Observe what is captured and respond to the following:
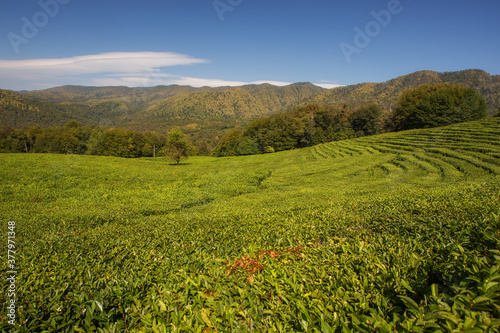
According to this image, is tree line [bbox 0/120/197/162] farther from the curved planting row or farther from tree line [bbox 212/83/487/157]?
the curved planting row

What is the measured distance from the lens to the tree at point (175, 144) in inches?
2061

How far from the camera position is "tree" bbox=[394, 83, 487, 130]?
54188 mm

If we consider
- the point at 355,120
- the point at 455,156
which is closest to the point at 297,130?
the point at 355,120

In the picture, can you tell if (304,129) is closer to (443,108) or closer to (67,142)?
(443,108)

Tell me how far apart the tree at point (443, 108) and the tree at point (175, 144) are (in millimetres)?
59466

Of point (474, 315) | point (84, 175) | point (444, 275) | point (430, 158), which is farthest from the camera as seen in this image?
point (430, 158)

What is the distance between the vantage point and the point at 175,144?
5384 centimetres

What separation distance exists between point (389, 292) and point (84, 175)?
2556cm

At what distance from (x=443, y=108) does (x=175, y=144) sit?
64301mm

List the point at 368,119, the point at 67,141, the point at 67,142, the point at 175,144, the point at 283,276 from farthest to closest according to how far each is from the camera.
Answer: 1. the point at 368,119
2. the point at 67,141
3. the point at 67,142
4. the point at 175,144
5. the point at 283,276

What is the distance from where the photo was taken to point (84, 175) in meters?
21.7

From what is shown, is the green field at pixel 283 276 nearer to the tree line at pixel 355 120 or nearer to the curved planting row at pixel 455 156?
the curved planting row at pixel 455 156

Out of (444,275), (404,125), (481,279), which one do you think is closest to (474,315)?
(481,279)

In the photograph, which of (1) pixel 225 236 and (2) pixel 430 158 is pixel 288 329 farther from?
(2) pixel 430 158
